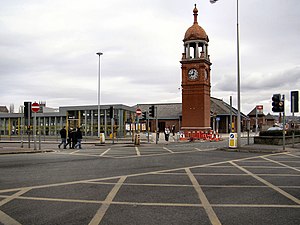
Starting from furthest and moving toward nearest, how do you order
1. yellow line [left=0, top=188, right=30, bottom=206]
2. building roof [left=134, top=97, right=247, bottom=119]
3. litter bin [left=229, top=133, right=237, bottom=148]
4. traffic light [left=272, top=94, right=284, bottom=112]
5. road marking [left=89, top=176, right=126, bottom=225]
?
building roof [left=134, top=97, right=247, bottom=119] < litter bin [left=229, top=133, right=237, bottom=148] < traffic light [left=272, top=94, right=284, bottom=112] < yellow line [left=0, top=188, right=30, bottom=206] < road marking [left=89, top=176, right=126, bottom=225]

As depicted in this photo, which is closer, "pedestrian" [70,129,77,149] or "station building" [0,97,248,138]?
Result: "pedestrian" [70,129,77,149]

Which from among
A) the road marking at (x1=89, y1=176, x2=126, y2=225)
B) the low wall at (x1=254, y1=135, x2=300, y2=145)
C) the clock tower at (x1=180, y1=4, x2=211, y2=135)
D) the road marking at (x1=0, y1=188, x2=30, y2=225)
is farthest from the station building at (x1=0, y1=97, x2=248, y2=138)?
the road marking at (x1=0, y1=188, x2=30, y2=225)

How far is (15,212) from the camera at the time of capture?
596cm

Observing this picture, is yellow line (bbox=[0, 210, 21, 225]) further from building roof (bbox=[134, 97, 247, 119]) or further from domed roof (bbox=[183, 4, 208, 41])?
building roof (bbox=[134, 97, 247, 119])

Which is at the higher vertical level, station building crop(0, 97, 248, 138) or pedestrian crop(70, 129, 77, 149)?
station building crop(0, 97, 248, 138)

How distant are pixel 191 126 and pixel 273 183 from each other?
108ft

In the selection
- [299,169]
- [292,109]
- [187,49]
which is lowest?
[299,169]

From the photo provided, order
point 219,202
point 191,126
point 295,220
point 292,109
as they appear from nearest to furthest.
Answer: point 295,220 → point 219,202 → point 292,109 → point 191,126

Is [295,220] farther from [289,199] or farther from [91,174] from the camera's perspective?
[91,174]

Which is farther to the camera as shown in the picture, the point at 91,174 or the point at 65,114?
the point at 65,114

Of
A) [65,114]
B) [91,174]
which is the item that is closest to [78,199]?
[91,174]

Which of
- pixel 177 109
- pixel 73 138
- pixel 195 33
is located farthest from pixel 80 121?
pixel 177 109

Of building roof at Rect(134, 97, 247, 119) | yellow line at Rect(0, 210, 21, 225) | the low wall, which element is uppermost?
building roof at Rect(134, 97, 247, 119)

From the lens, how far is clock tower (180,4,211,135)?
41.4m
